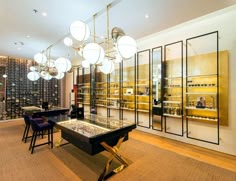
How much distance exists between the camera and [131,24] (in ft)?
13.4

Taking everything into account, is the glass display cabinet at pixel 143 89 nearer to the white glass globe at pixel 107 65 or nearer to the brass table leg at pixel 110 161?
the white glass globe at pixel 107 65

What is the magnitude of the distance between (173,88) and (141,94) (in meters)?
1.25

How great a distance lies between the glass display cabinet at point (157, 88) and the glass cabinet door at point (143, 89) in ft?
0.84

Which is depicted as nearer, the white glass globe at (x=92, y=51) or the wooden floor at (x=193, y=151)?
the white glass globe at (x=92, y=51)

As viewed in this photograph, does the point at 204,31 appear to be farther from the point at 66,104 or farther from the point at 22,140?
Result: the point at 66,104

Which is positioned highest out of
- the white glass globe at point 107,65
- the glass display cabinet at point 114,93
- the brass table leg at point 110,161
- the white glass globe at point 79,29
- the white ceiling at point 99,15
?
the white ceiling at point 99,15

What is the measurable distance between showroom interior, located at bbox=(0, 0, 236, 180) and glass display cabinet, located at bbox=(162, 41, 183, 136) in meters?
0.03

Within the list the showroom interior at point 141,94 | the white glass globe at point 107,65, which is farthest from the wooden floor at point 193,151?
the white glass globe at point 107,65

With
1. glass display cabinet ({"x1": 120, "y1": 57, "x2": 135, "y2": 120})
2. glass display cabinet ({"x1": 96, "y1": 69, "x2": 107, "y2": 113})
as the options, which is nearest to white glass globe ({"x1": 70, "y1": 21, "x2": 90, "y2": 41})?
glass display cabinet ({"x1": 120, "y1": 57, "x2": 135, "y2": 120})

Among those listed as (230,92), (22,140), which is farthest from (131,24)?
(22,140)

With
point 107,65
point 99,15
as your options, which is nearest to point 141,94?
point 107,65

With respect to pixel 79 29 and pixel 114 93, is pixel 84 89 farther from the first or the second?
pixel 79 29

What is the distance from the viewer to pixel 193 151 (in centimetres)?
361

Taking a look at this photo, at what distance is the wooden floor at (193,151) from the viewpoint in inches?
120
